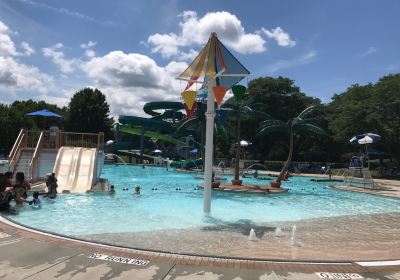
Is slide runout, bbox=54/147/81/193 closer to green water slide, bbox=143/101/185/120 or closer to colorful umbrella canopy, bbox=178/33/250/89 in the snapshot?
colorful umbrella canopy, bbox=178/33/250/89

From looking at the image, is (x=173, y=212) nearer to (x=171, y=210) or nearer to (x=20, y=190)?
(x=171, y=210)

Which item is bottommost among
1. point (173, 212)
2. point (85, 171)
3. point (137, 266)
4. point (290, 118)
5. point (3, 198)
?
point (137, 266)

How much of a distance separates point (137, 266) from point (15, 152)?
1600cm

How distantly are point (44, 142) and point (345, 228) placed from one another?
17.9 meters

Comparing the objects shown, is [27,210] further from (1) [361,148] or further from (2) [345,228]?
(1) [361,148]

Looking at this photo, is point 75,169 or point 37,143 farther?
point 37,143

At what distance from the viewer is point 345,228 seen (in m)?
11.8

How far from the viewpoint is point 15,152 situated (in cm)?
1994

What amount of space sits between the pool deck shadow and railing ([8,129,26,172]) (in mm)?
13001

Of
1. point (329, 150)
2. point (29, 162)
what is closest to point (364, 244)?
point (29, 162)

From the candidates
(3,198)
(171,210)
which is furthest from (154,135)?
(3,198)

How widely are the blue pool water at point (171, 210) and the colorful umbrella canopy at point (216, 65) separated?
483 centimetres

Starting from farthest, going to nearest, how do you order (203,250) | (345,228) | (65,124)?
(65,124) → (345,228) → (203,250)

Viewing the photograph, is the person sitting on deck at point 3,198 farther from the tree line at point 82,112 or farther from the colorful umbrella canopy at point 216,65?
the tree line at point 82,112
